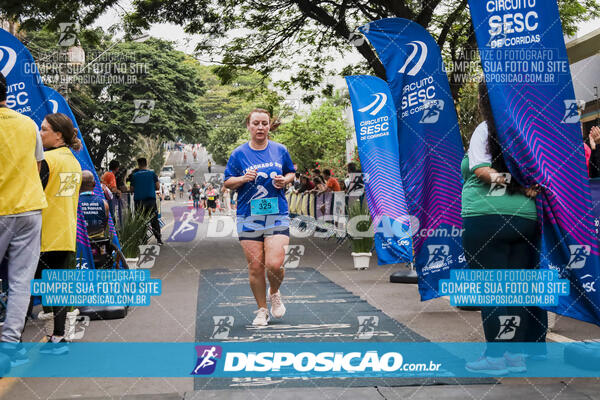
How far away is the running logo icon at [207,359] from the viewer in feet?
14.7

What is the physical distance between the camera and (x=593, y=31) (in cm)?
2116

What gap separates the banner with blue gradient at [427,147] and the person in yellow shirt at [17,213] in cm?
369

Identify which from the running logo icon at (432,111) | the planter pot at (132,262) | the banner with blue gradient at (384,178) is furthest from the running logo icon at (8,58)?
the banner with blue gradient at (384,178)

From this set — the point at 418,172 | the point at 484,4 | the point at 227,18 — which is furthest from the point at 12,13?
the point at 484,4

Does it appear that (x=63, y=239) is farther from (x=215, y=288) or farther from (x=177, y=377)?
(x=215, y=288)

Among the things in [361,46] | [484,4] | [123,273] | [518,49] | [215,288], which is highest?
[361,46]

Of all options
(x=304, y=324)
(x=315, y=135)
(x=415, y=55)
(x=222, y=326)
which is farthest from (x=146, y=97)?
(x=304, y=324)

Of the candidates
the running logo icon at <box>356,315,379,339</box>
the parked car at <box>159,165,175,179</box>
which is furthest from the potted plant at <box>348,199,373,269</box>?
Result: the parked car at <box>159,165,175,179</box>

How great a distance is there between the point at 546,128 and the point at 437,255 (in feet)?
7.68

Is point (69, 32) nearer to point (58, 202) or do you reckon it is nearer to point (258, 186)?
point (258, 186)

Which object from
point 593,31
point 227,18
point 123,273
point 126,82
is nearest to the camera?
point 123,273

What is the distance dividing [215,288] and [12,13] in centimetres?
777

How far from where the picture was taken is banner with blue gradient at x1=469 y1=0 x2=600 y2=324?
4.52m

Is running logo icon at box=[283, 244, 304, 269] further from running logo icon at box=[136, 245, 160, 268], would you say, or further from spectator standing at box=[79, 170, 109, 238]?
spectator standing at box=[79, 170, 109, 238]
